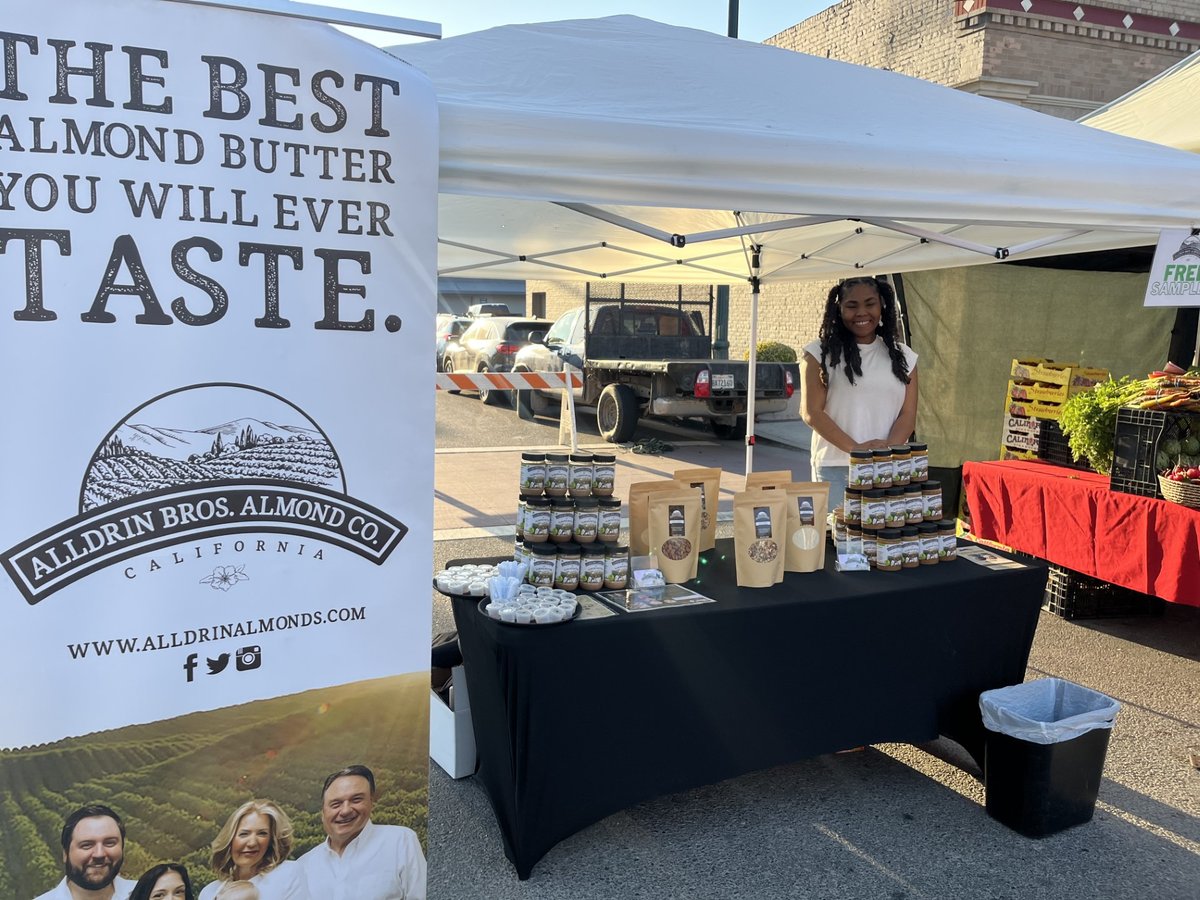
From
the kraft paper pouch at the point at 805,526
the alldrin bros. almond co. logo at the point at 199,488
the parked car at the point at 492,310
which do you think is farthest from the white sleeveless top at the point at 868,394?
the parked car at the point at 492,310

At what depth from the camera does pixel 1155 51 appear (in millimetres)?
12688

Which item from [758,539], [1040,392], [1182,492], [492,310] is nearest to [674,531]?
[758,539]

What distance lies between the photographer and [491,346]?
15.5m

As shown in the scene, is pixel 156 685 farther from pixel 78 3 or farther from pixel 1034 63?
pixel 1034 63

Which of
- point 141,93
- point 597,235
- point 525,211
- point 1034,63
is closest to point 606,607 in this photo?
point 141,93

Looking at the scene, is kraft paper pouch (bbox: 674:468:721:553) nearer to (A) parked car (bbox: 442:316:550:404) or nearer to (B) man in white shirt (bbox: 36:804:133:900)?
(B) man in white shirt (bbox: 36:804:133:900)

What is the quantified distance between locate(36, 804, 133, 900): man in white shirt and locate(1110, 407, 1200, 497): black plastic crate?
4570mm

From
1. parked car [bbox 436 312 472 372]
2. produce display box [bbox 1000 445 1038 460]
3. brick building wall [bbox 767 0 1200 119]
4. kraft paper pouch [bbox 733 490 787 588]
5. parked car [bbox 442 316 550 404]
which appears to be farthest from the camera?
parked car [bbox 436 312 472 372]

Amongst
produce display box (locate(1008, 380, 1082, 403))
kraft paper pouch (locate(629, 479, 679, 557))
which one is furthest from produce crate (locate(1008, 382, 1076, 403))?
kraft paper pouch (locate(629, 479, 679, 557))

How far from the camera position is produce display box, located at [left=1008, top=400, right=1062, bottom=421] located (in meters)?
5.90

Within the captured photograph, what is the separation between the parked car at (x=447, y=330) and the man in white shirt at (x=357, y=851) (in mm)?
14679

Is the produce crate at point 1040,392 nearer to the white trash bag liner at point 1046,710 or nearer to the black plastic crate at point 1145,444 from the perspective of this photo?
the black plastic crate at point 1145,444

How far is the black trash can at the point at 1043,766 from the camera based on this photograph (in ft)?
10.3

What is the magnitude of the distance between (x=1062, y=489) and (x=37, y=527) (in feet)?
15.8
